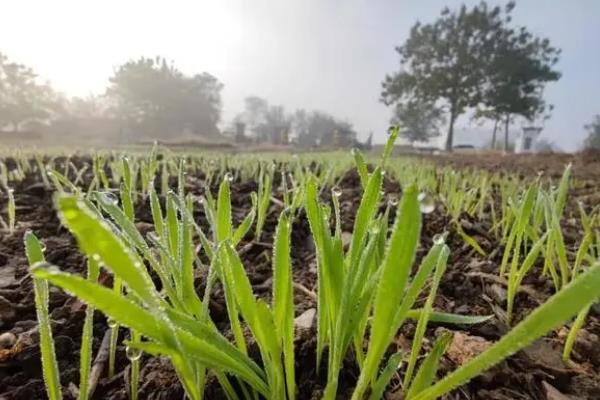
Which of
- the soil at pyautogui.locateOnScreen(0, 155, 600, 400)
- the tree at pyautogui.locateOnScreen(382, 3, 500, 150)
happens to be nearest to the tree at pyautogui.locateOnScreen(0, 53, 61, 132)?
the tree at pyautogui.locateOnScreen(382, 3, 500, 150)

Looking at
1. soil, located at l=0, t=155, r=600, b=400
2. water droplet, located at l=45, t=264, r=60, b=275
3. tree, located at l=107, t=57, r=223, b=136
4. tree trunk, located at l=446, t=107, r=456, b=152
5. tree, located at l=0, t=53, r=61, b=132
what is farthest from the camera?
tree, located at l=107, t=57, r=223, b=136

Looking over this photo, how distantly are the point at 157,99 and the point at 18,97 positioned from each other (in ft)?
32.2

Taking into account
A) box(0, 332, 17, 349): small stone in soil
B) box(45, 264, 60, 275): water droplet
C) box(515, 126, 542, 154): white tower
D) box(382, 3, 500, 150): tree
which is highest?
box(382, 3, 500, 150): tree

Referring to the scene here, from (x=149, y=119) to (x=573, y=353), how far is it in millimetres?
36524

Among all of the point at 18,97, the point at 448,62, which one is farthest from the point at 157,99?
the point at 448,62

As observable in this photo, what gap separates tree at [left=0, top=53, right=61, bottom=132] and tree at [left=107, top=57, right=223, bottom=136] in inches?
234

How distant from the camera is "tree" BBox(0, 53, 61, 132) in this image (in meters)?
27.3

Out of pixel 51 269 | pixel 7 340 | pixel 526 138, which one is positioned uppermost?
pixel 526 138

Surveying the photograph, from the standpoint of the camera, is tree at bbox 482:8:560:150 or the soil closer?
the soil

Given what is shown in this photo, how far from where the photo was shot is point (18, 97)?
28.0 meters

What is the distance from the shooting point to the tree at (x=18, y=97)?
89.6ft

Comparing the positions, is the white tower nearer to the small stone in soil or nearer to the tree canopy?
the tree canopy

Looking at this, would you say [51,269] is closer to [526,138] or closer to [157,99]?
[526,138]

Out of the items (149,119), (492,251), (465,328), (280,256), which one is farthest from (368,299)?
(149,119)
